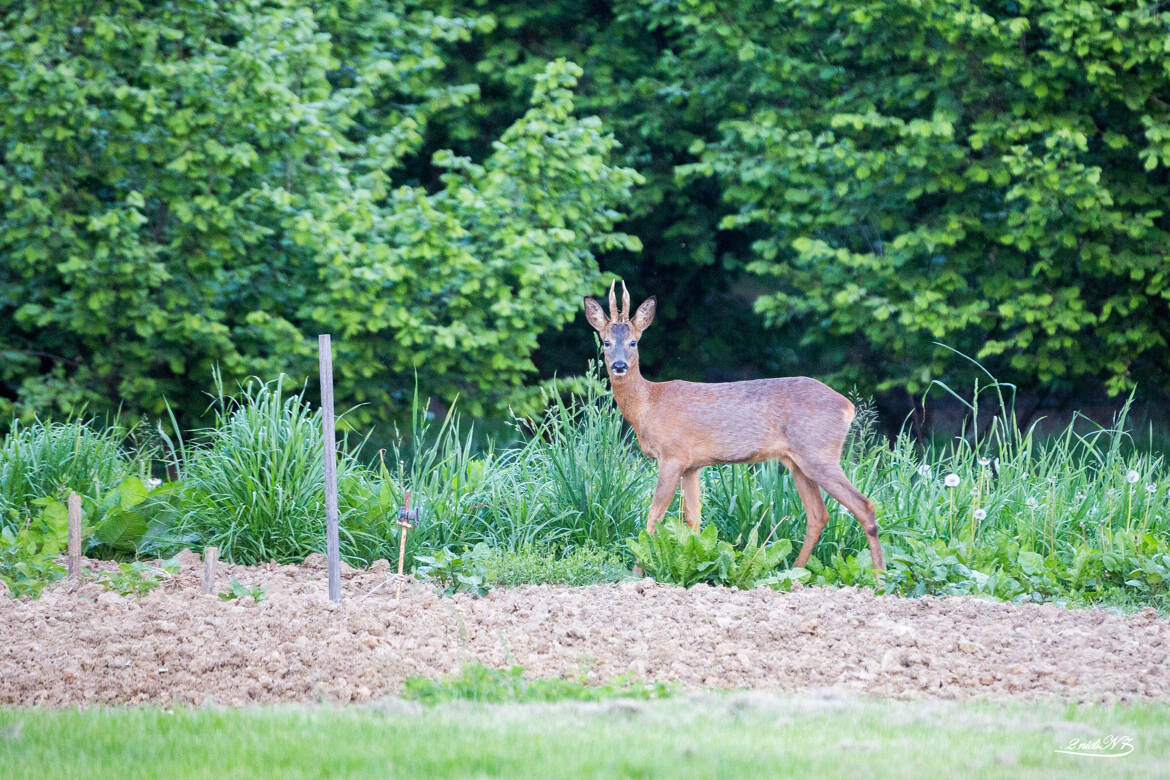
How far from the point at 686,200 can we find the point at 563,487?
27.2 ft

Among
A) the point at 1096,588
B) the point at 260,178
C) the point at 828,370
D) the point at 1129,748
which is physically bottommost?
the point at 828,370

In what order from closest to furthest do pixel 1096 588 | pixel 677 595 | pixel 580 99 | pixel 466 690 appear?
pixel 466 690
pixel 677 595
pixel 1096 588
pixel 580 99

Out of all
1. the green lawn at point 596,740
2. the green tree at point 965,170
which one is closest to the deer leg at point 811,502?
the green lawn at point 596,740

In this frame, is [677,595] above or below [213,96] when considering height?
below

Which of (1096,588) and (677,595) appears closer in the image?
(677,595)

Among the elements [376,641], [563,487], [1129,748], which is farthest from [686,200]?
[1129,748]

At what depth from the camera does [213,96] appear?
452 inches

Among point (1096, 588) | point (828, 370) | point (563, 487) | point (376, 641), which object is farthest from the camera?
point (828, 370)

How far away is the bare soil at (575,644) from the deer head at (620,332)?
1.71 metres

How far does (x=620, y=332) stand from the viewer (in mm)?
7285

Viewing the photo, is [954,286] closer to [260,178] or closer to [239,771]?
[260,178]

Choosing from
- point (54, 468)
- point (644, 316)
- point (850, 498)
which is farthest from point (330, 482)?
point (54, 468)

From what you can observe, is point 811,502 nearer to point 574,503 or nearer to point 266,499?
point 574,503

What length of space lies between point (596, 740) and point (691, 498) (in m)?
3.58
